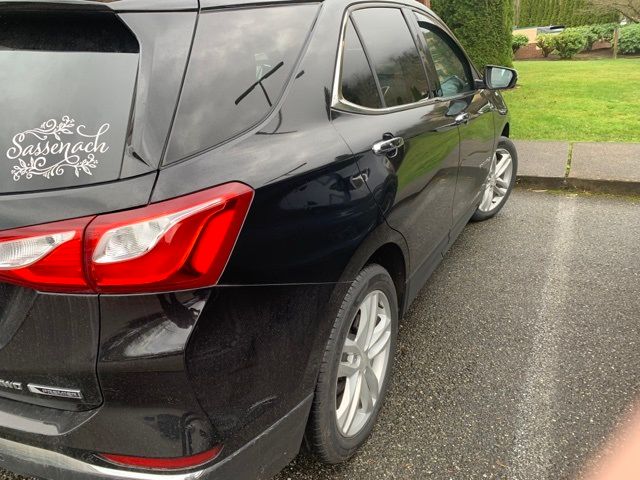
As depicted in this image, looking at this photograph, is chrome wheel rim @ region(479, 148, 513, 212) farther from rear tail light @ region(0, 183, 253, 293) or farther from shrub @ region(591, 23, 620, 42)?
shrub @ region(591, 23, 620, 42)

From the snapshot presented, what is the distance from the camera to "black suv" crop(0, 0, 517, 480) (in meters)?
1.27

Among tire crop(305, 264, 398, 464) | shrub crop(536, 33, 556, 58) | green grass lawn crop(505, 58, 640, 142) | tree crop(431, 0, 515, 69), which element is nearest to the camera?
tire crop(305, 264, 398, 464)

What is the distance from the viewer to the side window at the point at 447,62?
3.09 meters

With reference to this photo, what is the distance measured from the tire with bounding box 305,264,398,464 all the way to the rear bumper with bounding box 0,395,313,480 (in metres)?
0.17

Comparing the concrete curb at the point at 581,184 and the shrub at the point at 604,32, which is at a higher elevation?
the concrete curb at the point at 581,184

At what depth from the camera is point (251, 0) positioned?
70.2 inches

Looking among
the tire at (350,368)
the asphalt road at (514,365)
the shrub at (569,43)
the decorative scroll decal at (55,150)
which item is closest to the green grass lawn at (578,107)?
the asphalt road at (514,365)

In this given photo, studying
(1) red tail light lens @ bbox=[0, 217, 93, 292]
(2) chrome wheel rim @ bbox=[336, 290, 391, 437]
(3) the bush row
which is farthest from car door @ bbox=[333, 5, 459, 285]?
(3) the bush row

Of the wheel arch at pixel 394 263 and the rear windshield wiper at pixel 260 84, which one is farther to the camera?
the wheel arch at pixel 394 263

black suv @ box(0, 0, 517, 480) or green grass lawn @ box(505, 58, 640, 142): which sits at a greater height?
black suv @ box(0, 0, 517, 480)

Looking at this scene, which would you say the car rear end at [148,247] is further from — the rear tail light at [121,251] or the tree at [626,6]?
the tree at [626,6]

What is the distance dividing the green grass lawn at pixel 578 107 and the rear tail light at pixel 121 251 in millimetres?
6944

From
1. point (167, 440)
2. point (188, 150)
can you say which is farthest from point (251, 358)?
point (188, 150)

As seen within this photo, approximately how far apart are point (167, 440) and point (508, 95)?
441 inches
